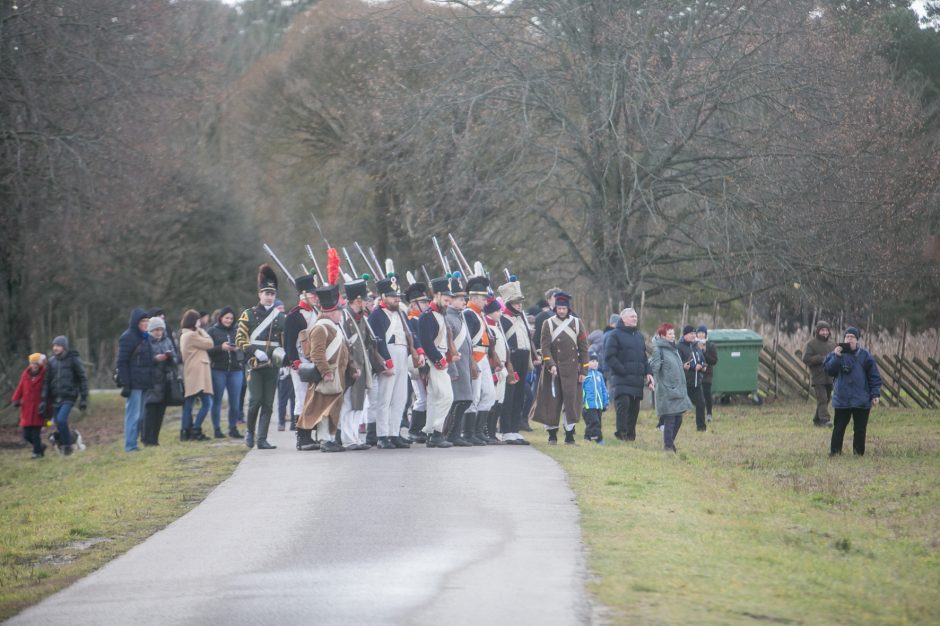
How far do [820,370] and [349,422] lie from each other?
385 inches

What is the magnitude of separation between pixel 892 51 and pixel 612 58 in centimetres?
1307

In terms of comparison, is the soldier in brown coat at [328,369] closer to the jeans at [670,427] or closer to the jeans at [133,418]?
the jeans at [133,418]

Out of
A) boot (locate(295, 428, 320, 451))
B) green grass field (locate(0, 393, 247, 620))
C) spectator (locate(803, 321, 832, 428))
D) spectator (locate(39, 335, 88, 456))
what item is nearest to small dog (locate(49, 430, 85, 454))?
green grass field (locate(0, 393, 247, 620))

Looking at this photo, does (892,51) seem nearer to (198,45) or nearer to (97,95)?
(198,45)

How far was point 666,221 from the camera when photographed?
103 feet

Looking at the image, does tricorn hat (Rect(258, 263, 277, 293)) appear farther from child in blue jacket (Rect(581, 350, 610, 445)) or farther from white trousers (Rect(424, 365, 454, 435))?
child in blue jacket (Rect(581, 350, 610, 445))

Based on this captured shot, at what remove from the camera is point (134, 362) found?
20250mm

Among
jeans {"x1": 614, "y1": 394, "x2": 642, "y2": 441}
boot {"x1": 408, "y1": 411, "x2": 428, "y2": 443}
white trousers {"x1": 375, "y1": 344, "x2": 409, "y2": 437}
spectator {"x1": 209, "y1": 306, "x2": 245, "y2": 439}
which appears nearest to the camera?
white trousers {"x1": 375, "y1": 344, "x2": 409, "y2": 437}

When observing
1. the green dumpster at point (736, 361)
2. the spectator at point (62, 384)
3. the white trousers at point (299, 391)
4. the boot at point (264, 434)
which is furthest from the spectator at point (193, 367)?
the green dumpster at point (736, 361)

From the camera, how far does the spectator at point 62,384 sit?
21.8m

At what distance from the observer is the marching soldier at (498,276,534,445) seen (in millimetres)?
19109

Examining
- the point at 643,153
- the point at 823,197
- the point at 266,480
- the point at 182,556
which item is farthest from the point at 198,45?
the point at 182,556

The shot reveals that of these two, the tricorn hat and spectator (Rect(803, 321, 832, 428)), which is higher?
the tricorn hat

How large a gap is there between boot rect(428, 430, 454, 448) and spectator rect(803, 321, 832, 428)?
8584mm
